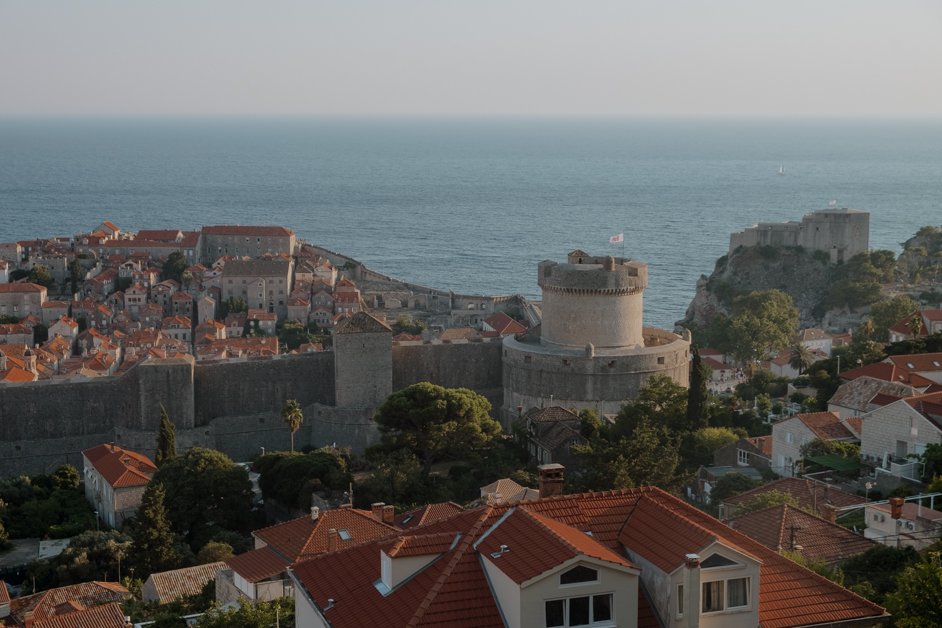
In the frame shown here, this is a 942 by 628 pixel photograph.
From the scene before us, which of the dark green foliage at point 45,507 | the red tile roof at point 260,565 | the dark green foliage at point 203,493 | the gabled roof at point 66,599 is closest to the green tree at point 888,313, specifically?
the dark green foliage at point 203,493

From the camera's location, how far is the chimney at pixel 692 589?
8.47 meters

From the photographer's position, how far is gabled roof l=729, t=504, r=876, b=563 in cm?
1466

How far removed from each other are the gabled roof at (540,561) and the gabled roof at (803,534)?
509 centimetres

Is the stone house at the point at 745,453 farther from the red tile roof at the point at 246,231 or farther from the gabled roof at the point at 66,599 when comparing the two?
the red tile roof at the point at 246,231

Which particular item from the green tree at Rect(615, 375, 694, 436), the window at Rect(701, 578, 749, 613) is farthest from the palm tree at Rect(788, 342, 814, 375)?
the window at Rect(701, 578, 749, 613)

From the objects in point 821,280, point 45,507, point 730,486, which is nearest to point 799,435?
point 730,486

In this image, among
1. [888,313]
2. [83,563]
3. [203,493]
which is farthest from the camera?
[888,313]

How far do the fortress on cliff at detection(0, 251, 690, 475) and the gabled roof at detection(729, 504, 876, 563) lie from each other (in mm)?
15444

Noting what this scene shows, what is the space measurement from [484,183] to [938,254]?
103 m

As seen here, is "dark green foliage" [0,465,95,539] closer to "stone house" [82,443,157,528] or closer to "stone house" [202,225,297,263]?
"stone house" [82,443,157,528]

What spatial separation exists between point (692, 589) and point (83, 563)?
15471 mm

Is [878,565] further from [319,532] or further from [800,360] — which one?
[800,360]

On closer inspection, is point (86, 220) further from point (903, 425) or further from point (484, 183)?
point (903, 425)

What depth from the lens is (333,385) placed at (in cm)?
3262
